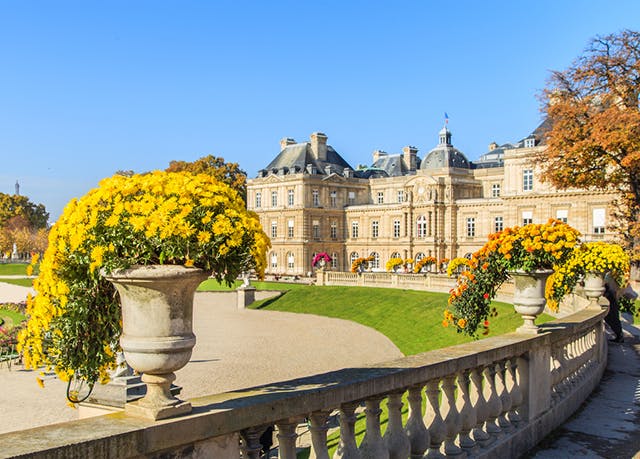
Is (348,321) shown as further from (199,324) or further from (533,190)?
(533,190)

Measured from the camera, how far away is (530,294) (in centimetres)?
759

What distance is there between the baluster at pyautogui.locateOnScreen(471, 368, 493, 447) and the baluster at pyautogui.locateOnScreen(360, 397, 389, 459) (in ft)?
4.97

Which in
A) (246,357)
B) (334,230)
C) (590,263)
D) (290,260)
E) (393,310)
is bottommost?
(246,357)

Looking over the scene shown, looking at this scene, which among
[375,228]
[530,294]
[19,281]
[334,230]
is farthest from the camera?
[334,230]

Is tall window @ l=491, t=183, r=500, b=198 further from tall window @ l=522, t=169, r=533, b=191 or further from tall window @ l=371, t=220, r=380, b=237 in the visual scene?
tall window @ l=522, t=169, r=533, b=191

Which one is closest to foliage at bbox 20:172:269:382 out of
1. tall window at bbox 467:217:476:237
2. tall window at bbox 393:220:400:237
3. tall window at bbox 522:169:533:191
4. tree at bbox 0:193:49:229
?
tall window at bbox 522:169:533:191

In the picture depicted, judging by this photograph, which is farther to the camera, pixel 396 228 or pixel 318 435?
pixel 396 228

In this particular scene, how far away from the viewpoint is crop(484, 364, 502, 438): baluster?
6.00 m

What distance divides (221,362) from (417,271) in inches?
1129

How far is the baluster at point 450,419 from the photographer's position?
207 inches

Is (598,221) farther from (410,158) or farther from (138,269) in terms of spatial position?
(138,269)

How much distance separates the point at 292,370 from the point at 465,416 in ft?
59.3

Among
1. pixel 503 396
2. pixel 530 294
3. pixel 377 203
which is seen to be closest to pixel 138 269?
pixel 503 396

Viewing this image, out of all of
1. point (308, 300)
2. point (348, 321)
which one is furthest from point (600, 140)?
point (308, 300)
